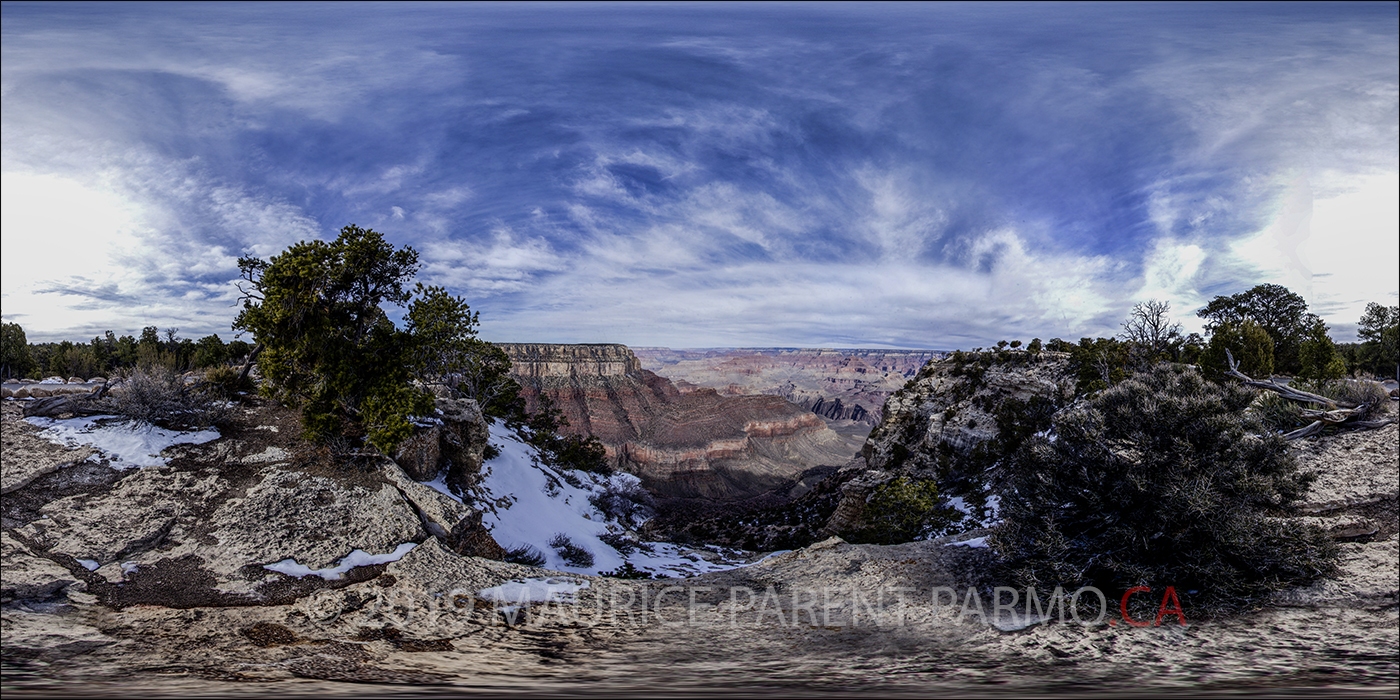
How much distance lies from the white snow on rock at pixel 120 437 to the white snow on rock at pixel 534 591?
25.3 ft

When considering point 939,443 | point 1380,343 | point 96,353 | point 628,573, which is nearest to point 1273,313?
point 1380,343

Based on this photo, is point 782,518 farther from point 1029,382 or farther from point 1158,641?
point 1158,641

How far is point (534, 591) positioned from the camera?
7.66 metres

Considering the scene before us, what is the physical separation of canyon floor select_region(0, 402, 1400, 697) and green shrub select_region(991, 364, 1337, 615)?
41 cm

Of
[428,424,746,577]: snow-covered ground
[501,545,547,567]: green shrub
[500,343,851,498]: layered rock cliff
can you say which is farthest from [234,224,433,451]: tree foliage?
[500,343,851,498]: layered rock cliff

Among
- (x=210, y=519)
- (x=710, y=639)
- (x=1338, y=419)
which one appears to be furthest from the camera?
(x=1338, y=419)

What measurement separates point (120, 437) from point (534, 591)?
31.2 feet

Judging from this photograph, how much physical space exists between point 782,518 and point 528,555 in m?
21.9

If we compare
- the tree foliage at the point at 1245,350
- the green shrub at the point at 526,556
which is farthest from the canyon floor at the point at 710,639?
the tree foliage at the point at 1245,350

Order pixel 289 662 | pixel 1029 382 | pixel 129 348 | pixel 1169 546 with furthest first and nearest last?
pixel 129 348 < pixel 1029 382 < pixel 1169 546 < pixel 289 662

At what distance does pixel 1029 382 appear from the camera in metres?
26.6

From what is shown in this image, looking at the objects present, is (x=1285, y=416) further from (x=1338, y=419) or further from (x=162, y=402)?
(x=162, y=402)

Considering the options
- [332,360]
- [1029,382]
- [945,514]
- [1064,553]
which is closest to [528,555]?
[332,360]

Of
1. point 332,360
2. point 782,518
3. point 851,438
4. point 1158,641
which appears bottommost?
point 851,438
